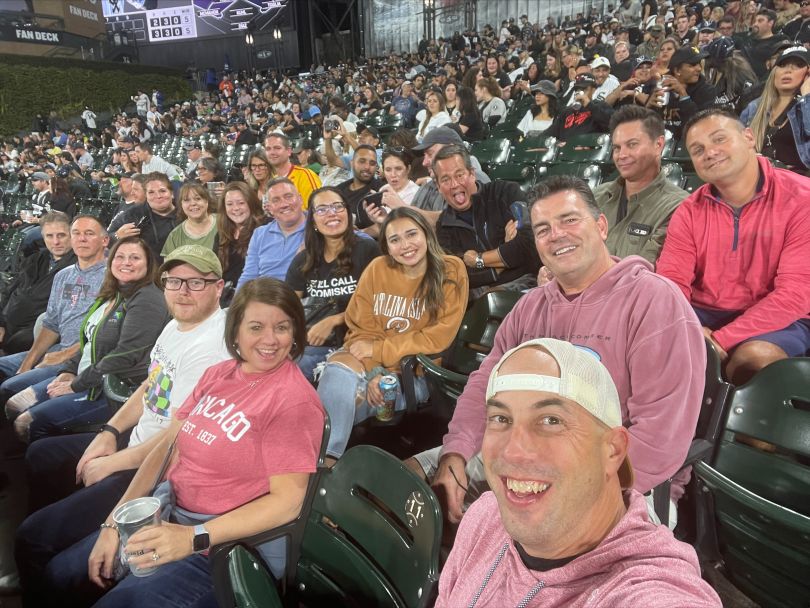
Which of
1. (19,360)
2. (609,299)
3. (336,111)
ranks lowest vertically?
(19,360)

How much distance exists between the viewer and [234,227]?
158 inches

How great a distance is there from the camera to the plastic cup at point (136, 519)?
4.31 feet

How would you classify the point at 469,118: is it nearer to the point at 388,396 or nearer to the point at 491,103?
the point at 491,103

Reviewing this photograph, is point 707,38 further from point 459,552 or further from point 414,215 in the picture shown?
point 459,552

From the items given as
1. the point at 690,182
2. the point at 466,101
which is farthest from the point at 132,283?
the point at 466,101

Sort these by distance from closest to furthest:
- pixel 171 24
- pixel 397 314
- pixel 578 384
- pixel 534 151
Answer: pixel 578 384 < pixel 397 314 < pixel 534 151 < pixel 171 24

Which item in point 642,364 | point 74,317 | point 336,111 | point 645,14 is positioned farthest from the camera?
point 645,14

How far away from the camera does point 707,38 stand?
5.87m

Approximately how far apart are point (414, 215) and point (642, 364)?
4.35 ft

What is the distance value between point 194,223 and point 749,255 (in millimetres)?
3722

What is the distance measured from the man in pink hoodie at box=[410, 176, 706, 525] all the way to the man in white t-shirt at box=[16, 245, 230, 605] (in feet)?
3.12

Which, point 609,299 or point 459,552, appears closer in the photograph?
point 459,552

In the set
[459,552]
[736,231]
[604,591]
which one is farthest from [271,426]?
[736,231]

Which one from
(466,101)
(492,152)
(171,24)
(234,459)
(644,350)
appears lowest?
(234,459)
